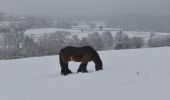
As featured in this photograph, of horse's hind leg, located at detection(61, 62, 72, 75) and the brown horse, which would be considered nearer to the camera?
the brown horse

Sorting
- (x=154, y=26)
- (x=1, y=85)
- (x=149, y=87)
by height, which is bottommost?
(x=154, y=26)

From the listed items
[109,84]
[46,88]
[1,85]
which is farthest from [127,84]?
[1,85]

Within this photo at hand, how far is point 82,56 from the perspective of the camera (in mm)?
12008

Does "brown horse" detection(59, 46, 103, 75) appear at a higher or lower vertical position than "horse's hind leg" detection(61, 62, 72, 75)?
higher

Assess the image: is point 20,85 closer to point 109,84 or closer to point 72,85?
point 72,85

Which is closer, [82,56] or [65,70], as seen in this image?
[82,56]

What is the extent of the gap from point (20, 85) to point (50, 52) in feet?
141

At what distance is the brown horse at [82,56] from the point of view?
11992 millimetres

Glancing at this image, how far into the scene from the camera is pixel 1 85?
1035 cm

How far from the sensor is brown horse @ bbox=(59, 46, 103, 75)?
1199 cm

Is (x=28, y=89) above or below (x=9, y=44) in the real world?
above

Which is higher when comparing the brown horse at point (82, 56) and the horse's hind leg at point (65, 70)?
the brown horse at point (82, 56)

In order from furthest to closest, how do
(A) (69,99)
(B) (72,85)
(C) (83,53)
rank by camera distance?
(C) (83,53) < (B) (72,85) < (A) (69,99)

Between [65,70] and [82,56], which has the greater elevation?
[82,56]
